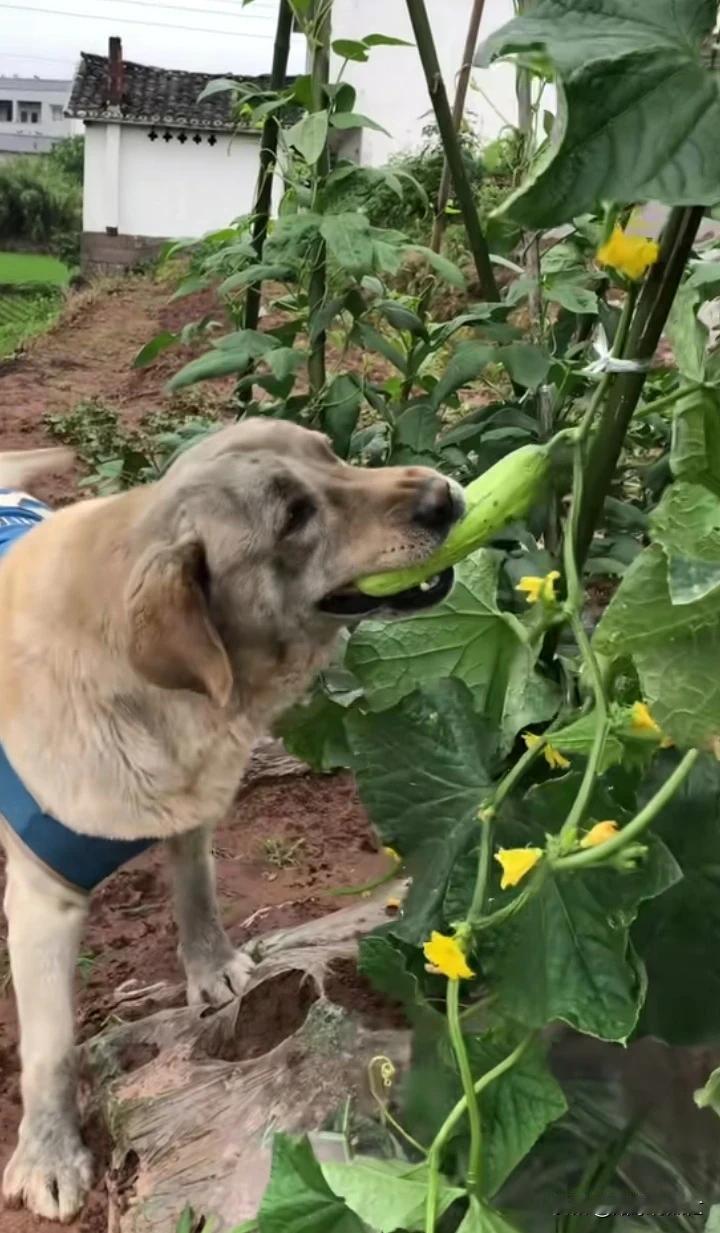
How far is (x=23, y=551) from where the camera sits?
1.49 metres

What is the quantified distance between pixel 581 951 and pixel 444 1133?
15 cm

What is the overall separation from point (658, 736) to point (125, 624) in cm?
69

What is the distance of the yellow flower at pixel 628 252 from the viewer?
0.77m

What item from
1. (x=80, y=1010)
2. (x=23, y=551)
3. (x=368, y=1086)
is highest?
(x=23, y=551)

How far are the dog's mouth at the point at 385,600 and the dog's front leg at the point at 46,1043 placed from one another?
0.49 meters

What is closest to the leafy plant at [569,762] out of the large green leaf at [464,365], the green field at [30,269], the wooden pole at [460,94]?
the large green leaf at [464,365]

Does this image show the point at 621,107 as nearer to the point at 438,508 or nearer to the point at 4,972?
the point at 438,508

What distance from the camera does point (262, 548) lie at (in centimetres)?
135

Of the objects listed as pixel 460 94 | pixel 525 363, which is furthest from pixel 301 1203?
pixel 460 94

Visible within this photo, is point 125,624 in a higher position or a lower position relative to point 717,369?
lower

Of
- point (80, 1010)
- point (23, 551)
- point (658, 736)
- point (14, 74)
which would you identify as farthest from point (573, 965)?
point (14, 74)

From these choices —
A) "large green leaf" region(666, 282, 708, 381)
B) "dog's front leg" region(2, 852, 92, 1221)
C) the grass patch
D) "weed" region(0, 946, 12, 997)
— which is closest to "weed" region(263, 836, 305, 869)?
"weed" region(0, 946, 12, 997)

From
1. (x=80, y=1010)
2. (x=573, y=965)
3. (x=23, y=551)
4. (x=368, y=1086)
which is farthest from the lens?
(x=80, y=1010)

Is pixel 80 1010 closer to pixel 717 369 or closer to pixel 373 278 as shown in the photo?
pixel 373 278
